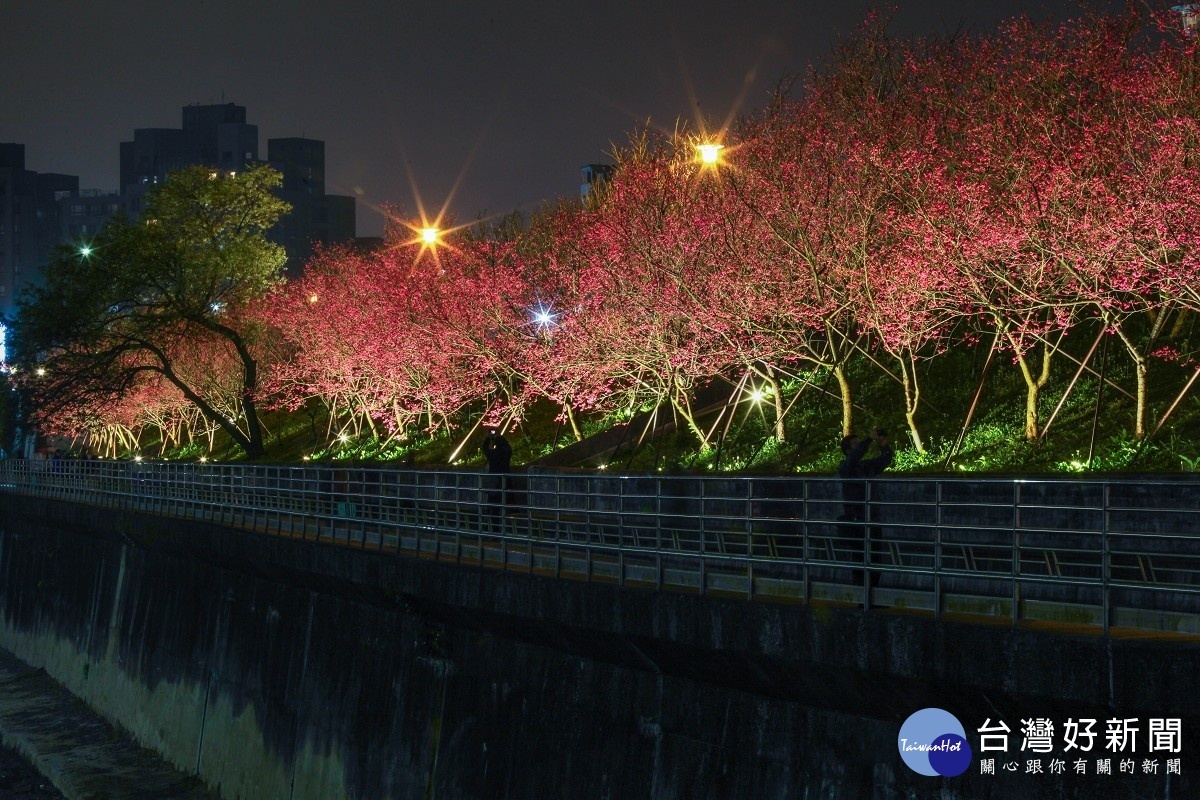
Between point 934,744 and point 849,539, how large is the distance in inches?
66.4

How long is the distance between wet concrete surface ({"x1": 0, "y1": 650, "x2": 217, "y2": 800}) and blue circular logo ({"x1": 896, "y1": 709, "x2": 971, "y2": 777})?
45.3 feet

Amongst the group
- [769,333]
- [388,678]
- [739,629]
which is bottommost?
[388,678]

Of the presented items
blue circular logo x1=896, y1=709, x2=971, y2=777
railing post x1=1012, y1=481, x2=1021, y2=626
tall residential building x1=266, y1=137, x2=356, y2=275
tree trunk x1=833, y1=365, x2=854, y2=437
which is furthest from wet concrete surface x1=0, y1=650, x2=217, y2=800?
tall residential building x1=266, y1=137, x2=356, y2=275

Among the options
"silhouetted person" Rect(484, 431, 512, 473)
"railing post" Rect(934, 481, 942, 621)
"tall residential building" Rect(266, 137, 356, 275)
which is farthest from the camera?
"tall residential building" Rect(266, 137, 356, 275)

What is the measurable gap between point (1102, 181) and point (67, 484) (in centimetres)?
2750

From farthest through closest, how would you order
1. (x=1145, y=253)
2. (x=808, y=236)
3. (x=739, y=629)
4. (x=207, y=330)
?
(x=207, y=330) → (x=808, y=236) → (x=1145, y=253) → (x=739, y=629)

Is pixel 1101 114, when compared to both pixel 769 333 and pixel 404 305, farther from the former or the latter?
pixel 404 305

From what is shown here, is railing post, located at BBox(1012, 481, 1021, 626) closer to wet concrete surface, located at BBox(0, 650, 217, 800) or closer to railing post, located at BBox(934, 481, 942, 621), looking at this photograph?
railing post, located at BBox(934, 481, 942, 621)

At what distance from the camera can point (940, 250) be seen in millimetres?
25812

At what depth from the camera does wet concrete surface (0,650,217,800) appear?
22.1 meters

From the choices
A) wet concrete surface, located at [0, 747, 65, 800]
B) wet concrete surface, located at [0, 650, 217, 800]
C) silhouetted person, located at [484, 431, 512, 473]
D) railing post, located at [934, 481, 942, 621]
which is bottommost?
wet concrete surface, located at [0, 747, 65, 800]

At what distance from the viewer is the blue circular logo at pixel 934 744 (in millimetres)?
8953

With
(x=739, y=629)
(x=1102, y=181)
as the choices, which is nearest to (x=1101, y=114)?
(x=1102, y=181)

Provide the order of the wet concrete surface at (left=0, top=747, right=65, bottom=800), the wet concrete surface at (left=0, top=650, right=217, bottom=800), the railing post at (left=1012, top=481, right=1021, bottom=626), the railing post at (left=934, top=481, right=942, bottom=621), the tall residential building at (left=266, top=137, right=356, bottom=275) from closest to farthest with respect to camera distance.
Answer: the railing post at (left=1012, top=481, right=1021, bottom=626) < the railing post at (left=934, top=481, right=942, bottom=621) < the wet concrete surface at (left=0, top=650, right=217, bottom=800) < the wet concrete surface at (left=0, top=747, right=65, bottom=800) < the tall residential building at (left=266, top=137, right=356, bottom=275)
